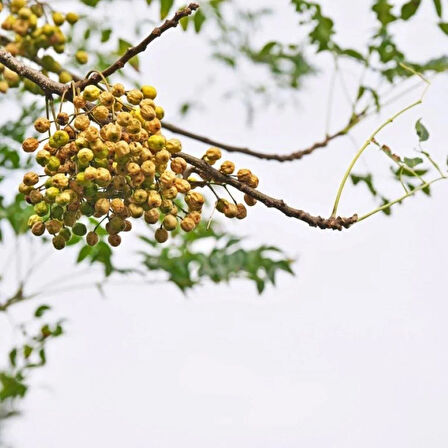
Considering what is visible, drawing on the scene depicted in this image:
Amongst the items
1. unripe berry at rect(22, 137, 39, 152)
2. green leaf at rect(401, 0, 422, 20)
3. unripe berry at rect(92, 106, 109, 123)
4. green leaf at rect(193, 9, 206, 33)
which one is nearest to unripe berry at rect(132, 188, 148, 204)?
unripe berry at rect(92, 106, 109, 123)

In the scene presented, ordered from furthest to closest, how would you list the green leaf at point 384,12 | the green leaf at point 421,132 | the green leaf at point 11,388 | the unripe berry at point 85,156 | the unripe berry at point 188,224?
the green leaf at point 11,388
the green leaf at point 384,12
the green leaf at point 421,132
the unripe berry at point 188,224
the unripe berry at point 85,156

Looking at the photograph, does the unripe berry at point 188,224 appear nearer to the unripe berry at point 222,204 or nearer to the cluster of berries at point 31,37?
the unripe berry at point 222,204

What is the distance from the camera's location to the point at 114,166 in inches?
45.0

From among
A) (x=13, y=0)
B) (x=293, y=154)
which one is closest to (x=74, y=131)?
(x=13, y=0)

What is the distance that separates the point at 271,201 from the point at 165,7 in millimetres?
1113

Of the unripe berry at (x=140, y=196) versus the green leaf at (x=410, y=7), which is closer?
the unripe berry at (x=140, y=196)

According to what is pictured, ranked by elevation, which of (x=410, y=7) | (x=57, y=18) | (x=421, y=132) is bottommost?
(x=421, y=132)

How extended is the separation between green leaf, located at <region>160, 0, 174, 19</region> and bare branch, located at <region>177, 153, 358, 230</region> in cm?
102

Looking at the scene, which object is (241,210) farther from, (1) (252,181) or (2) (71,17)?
(2) (71,17)

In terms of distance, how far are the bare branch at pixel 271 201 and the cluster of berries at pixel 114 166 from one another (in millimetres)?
15

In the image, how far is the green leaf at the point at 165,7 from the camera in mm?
2121

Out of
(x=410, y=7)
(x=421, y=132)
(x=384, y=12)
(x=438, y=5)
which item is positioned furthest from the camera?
(x=384, y=12)

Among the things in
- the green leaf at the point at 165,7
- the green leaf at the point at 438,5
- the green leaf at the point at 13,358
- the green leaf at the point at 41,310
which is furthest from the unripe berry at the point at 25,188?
the green leaf at the point at 13,358

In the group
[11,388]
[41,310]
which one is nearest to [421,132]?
[41,310]
